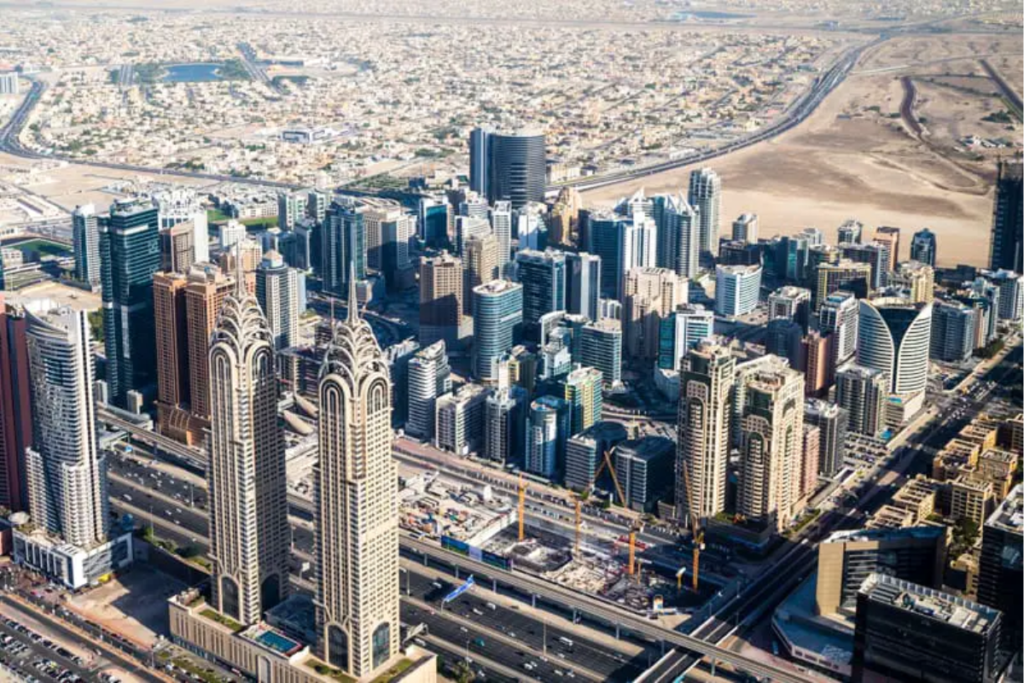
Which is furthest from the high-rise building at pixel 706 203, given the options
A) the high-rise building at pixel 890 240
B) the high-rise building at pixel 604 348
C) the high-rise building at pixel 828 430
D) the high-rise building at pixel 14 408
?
the high-rise building at pixel 14 408

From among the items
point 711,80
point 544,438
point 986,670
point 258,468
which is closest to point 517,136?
point 544,438

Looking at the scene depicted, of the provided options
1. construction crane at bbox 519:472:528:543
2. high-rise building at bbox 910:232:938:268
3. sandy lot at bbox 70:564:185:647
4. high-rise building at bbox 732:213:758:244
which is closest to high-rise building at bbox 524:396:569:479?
construction crane at bbox 519:472:528:543

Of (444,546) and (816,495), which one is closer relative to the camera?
(444,546)

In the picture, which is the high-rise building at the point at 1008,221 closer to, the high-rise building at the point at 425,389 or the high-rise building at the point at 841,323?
the high-rise building at the point at 841,323

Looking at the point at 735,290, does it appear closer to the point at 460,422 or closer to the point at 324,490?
the point at 460,422

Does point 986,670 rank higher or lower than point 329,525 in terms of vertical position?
lower

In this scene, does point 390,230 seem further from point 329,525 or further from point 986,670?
point 986,670

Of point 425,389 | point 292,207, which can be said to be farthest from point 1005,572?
point 292,207
